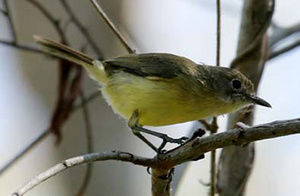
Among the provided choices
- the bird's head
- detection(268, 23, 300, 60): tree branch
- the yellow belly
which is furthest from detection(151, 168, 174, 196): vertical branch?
detection(268, 23, 300, 60): tree branch

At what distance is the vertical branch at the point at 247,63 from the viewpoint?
2689 mm

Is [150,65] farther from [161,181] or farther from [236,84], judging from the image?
[161,181]

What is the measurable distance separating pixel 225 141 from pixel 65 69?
1.54m

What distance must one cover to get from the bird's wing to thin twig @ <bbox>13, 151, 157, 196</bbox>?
90cm

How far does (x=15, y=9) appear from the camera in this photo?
376cm

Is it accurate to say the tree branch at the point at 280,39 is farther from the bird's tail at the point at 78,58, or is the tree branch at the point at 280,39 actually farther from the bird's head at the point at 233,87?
the bird's tail at the point at 78,58

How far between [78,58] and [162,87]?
0.48m

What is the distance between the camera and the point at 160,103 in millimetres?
2482

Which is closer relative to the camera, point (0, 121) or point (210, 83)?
point (210, 83)

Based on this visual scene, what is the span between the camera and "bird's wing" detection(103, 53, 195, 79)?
8.94 ft

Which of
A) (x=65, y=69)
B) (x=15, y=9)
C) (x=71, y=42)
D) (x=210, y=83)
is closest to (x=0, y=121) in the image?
(x=15, y=9)

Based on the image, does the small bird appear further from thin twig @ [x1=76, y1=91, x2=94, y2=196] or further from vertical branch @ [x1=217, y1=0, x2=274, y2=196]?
thin twig @ [x1=76, y1=91, x2=94, y2=196]

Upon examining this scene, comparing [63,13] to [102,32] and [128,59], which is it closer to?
[102,32]

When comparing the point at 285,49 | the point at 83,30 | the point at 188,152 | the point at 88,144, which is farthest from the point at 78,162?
the point at 285,49
